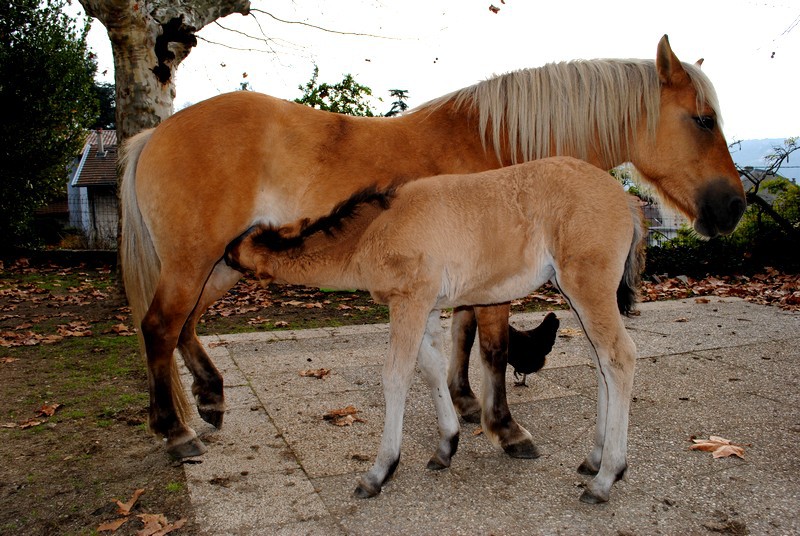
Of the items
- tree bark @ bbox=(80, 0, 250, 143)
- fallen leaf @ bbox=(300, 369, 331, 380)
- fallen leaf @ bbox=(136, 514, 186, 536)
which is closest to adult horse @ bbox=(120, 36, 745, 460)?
fallen leaf @ bbox=(136, 514, 186, 536)

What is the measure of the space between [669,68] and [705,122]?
454 mm

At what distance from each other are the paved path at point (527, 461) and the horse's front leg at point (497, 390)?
0.32ft

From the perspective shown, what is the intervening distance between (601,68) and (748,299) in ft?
20.0

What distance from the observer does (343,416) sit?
180 inches

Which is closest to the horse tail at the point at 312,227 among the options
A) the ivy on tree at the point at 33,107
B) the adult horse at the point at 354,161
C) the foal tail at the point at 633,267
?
the adult horse at the point at 354,161

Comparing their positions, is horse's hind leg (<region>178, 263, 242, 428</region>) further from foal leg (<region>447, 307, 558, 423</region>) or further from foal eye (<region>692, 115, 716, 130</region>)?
foal eye (<region>692, 115, 716, 130</region>)

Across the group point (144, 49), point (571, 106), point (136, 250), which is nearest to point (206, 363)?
point (136, 250)

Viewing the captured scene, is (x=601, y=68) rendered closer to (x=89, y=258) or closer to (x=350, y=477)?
(x=350, y=477)

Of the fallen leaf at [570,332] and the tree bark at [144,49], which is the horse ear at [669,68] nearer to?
the fallen leaf at [570,332]

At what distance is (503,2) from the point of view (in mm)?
9023

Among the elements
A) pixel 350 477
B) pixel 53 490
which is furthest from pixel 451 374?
pixel 53 490

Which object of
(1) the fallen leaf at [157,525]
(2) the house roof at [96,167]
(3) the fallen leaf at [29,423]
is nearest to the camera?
(1) the fallen leaf at [157,525]

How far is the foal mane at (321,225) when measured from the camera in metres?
3.27

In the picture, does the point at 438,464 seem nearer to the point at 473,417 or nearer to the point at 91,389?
the point at 473,417
